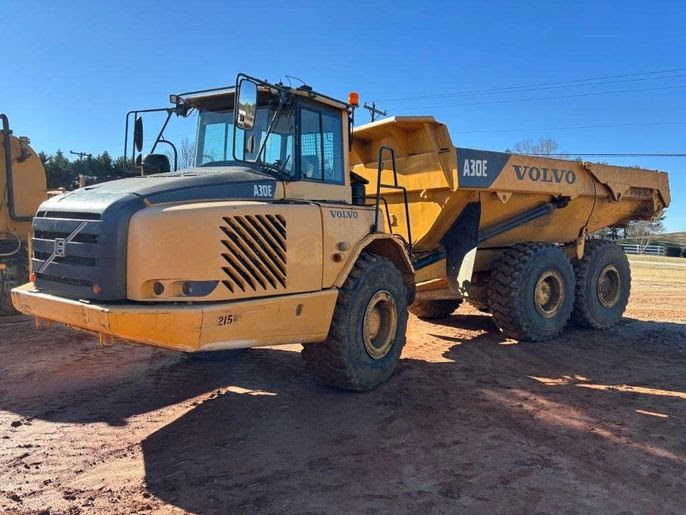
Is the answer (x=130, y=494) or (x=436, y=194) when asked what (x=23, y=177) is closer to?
(x=436, y=194)

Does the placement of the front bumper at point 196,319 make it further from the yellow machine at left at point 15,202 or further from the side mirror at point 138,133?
the yellow machine at left at point 15,202

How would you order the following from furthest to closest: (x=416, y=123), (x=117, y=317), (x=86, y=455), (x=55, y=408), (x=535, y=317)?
(x=535, y=317), (x=416, y=123), (x=55, y=408), (x=86, y=455), (x=117, y=317)

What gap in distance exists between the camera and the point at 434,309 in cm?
988

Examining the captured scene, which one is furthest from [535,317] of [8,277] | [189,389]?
[8,277]

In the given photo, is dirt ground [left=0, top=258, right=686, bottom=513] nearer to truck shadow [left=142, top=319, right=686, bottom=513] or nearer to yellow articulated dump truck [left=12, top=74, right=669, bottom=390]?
truck shadow [left=142, top=319, right=686, bottom=513]

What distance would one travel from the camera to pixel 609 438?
15.4 ft

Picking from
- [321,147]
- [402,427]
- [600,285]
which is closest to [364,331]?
[402,427]

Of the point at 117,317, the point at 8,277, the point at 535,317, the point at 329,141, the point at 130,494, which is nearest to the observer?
the point at 130,494

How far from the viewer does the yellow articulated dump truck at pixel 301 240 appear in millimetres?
4129

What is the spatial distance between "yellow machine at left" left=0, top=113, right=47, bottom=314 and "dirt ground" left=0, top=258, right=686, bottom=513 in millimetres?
3450

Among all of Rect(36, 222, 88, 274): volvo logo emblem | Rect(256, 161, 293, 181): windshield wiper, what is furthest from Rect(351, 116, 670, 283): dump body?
Rect(36, 222, 88, 274): volvo logo emblem

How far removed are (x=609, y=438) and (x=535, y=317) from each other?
3546 mm

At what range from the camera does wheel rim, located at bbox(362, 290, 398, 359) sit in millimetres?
5668

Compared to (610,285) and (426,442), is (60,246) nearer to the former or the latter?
(426,442)
